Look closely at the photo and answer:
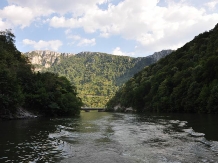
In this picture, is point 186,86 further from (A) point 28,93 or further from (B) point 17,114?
(B) point 17,114

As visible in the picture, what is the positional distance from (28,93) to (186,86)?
2460 inches

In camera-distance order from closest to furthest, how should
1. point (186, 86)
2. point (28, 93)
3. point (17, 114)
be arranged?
point (17, 114), point (28, 93), point (186, 86)

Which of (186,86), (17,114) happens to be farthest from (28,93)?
(186,86)

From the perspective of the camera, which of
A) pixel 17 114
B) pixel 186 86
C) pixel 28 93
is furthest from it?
pixel 186 86

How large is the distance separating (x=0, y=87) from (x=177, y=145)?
45.2 meters

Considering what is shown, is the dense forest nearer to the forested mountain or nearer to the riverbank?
the riverbank

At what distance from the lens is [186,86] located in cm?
9806

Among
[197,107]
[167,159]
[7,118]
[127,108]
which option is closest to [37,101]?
[7,118]

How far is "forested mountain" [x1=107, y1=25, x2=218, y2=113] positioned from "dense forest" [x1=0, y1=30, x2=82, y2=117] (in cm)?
4181

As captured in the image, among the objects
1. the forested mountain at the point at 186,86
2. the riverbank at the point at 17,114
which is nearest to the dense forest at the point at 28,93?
the riverbank at the point at 17,114

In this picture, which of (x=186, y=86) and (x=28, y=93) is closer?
(x=28, y=93)

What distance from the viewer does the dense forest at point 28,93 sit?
179 feet

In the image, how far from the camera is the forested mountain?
79125mm

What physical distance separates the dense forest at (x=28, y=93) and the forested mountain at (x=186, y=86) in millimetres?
41810
